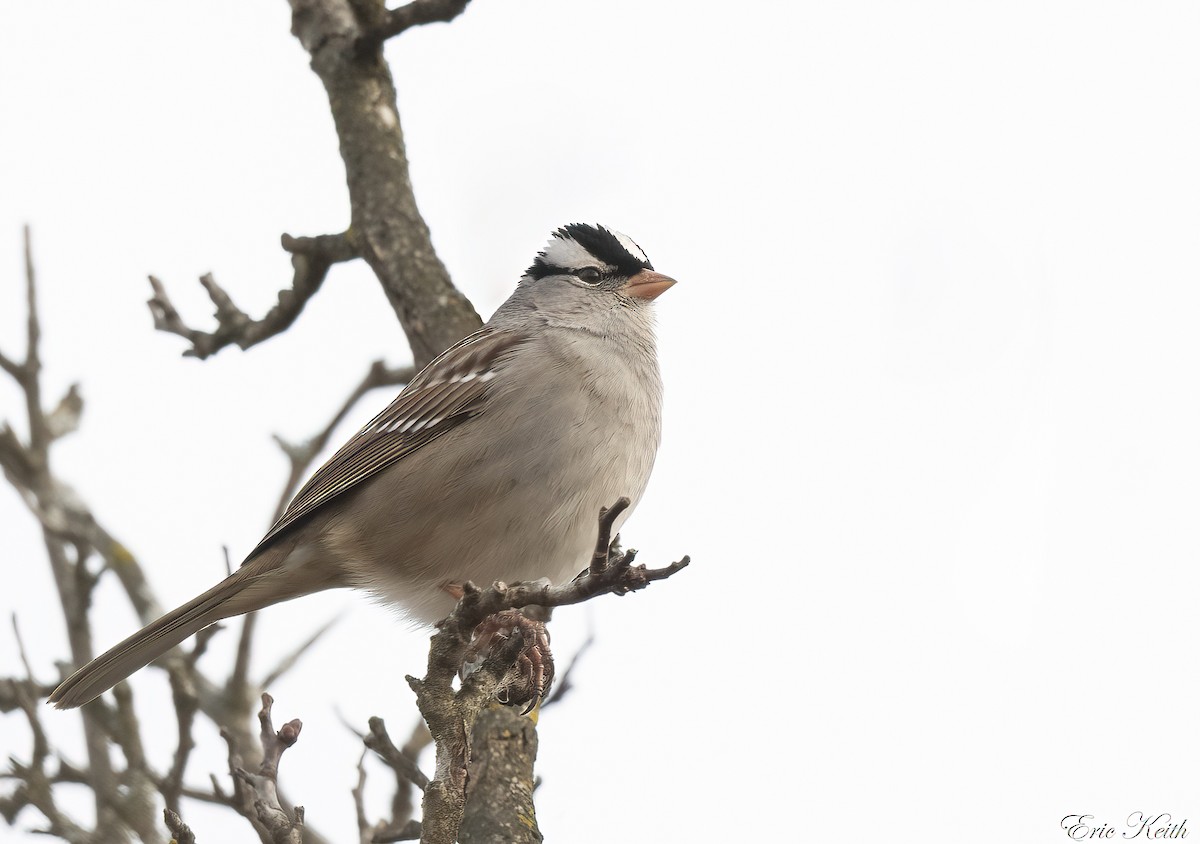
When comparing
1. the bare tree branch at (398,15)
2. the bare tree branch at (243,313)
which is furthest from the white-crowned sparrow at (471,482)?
the bare tree branch at (398,15)

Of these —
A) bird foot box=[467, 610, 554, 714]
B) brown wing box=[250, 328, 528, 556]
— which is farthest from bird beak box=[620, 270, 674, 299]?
bird foot box=[467, 610, 554, 714]

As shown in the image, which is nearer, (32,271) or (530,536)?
(530,536)

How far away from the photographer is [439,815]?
2609 mm

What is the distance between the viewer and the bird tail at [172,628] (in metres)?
4.38

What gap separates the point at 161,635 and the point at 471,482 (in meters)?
1.21

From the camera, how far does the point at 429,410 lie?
487 cm

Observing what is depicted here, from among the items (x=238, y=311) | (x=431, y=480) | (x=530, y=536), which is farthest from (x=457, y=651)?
(x=238, y=311)

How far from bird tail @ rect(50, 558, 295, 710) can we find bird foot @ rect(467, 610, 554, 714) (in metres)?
1.40

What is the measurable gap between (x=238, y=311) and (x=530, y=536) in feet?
5.03

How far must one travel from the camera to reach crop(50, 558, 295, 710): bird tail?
4379 mm

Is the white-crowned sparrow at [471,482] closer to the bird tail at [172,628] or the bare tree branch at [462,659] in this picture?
the bird tail at [172,628]

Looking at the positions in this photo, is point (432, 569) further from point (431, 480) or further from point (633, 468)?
point (633, 468)

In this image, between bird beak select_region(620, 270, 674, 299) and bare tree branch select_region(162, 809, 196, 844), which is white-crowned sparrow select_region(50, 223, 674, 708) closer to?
bird beak select_region(620, 270, 674, 299)

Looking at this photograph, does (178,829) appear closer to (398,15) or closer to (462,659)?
(462,659)
